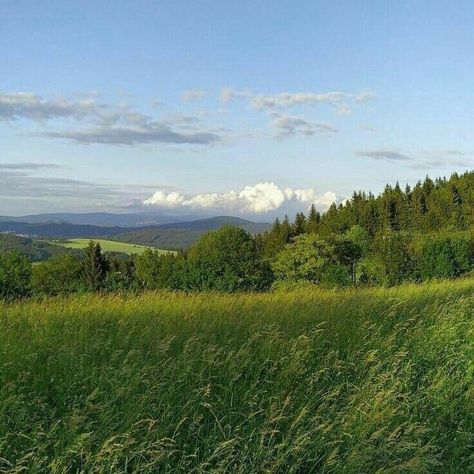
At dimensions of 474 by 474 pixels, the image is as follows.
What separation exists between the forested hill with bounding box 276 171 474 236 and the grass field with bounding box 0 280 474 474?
123m

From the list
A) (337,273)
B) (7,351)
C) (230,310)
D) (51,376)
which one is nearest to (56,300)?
(230,310)

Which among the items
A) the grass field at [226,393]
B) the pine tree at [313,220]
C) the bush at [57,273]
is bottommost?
the bush at [57,273]

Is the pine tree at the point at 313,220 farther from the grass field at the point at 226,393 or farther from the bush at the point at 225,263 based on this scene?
the grass field at the point at 226,393

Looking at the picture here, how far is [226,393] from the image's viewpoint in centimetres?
500

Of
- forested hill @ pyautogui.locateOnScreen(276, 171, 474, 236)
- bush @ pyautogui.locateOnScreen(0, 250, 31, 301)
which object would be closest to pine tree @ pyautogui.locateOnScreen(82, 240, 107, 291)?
bush @ pyautogui.locateOnScreen(0, 250, 31, 301)

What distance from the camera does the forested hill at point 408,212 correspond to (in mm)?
130125

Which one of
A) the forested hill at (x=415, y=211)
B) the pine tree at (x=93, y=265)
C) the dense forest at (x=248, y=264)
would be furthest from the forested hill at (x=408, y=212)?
the pine tree at (x=93, y=265)

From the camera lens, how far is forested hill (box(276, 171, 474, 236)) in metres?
130

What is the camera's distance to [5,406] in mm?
3904

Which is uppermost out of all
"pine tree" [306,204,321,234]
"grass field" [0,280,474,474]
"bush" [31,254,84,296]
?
"pine tree" [306,204,321,234]

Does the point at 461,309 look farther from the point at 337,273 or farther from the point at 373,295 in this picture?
the point at 337,273

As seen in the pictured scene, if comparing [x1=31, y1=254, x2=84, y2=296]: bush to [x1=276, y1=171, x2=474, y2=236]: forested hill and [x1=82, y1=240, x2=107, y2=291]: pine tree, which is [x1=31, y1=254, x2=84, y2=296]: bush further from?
[x1=276, y1=171, x2=474, y2=236]: forested hill

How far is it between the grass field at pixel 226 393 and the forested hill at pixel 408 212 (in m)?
123

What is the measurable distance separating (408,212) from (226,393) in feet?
459
